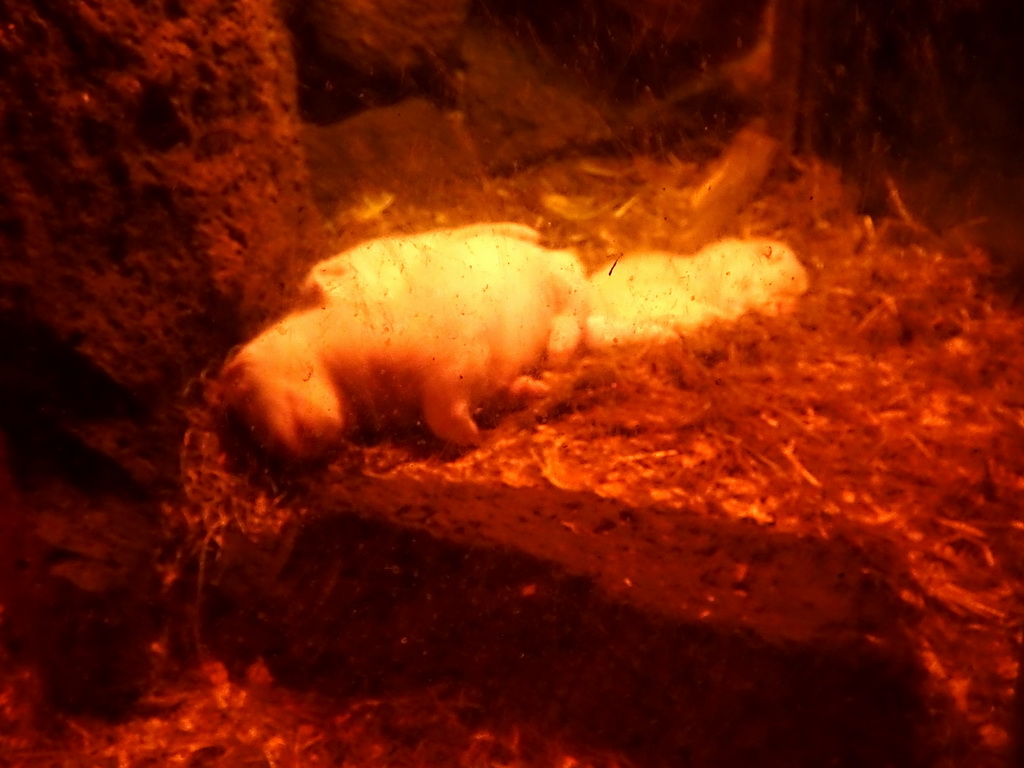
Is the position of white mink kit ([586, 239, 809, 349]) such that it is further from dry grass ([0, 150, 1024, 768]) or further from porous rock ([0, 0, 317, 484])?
porous rock ([0, 0, 317, 484])

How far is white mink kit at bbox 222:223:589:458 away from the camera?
210 centimetres

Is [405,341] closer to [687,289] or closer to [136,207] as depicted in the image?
[136,207]

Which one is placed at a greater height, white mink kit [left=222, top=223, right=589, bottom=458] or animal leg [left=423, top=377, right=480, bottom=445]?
white mink kit [left=222, top=223, right=589, bottom=458]

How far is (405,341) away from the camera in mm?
2285

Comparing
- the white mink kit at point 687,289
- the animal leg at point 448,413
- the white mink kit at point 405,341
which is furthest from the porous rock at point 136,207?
the white mink kit at point 687,289

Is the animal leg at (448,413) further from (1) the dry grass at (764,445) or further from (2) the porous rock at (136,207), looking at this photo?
(2) the porous rock at (136,207)

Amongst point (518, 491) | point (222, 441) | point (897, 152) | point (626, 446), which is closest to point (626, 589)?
point (518, 491)

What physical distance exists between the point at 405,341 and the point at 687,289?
3.44 ft

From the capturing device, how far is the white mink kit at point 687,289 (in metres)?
2.64

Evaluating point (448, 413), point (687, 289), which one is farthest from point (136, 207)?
point (687, 289)

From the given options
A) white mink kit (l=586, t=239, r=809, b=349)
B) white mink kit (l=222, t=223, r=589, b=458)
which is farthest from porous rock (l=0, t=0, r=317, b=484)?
white mink kit (l=586, t=239, r=809, b=349)

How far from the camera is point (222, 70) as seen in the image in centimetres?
237

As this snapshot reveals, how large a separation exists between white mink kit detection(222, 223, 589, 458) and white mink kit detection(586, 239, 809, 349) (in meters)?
0.14

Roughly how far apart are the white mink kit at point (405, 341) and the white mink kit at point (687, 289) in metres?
0.14
